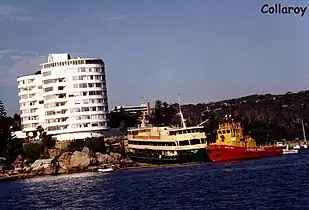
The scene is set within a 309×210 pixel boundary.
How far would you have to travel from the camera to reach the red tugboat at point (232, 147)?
10538 cm

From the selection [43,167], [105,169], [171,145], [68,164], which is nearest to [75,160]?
[68,164]

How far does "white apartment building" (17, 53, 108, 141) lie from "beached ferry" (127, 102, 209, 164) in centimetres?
1481

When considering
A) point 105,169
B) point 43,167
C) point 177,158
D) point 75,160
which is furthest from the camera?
point 43,167

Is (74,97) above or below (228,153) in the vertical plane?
above

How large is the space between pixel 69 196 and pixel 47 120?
6677 centimetres

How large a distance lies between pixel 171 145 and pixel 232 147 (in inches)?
412

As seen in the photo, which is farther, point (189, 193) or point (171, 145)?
point (171, 145)

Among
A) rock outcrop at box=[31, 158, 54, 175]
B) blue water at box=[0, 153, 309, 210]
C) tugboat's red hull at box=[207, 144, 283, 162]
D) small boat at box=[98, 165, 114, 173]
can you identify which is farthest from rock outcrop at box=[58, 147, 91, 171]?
blue water at box=[0, 153, 309, 210]

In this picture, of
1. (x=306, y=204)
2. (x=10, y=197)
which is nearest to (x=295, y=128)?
(x=10, y=197)

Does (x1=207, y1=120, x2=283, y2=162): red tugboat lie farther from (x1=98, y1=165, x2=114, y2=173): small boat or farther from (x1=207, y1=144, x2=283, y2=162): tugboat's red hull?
(x1=98, y1=165, x2=114, y2=173): small boat

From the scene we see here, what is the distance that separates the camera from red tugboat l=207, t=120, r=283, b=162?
4149 inches

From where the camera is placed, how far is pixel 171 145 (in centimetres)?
10825

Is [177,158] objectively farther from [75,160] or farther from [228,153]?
[75,160]

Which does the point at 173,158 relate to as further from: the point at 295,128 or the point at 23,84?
the point at 295,128
